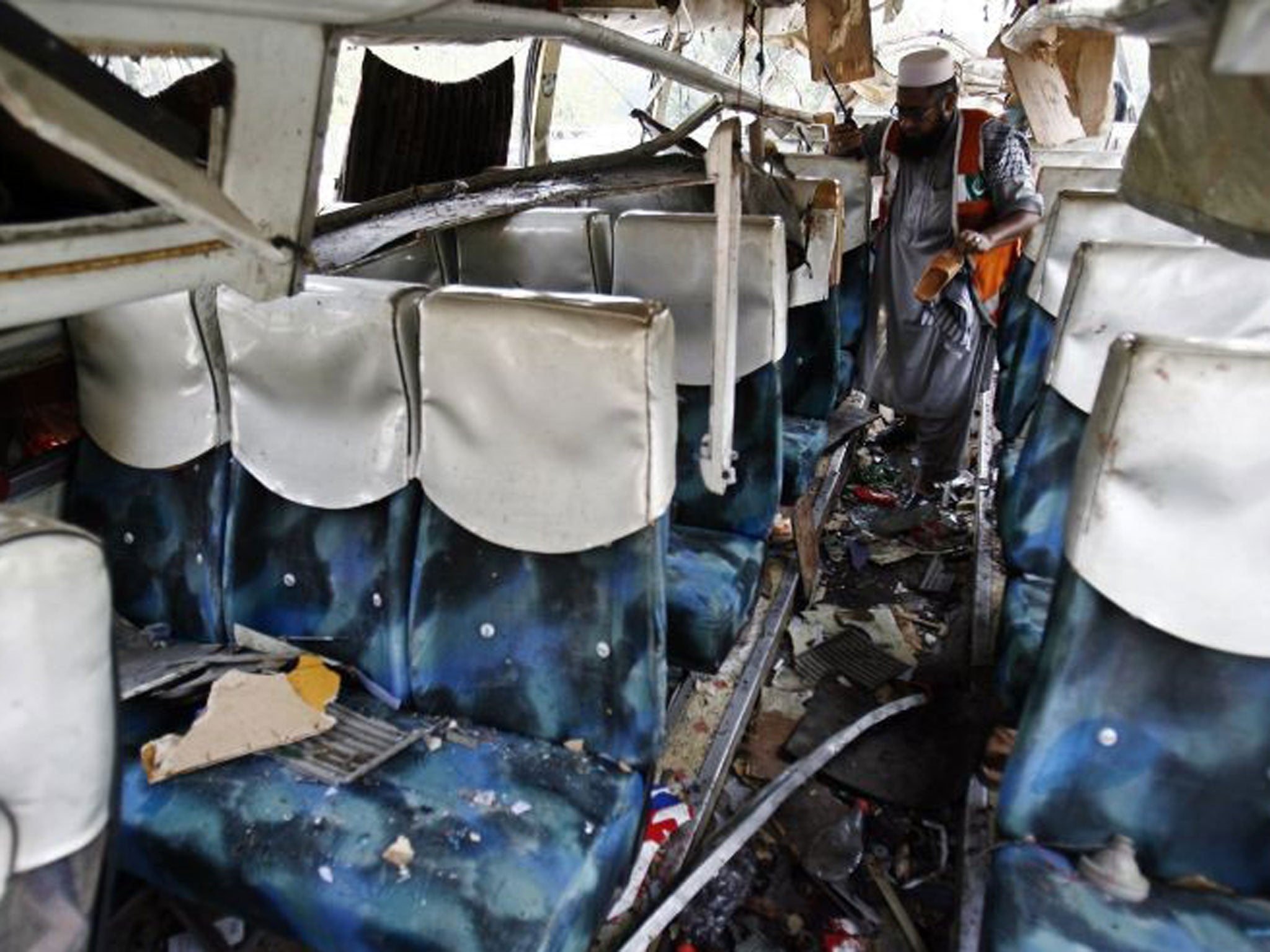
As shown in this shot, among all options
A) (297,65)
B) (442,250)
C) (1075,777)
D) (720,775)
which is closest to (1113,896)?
(1075,777)

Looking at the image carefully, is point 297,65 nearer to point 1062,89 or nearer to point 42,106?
point 42,106

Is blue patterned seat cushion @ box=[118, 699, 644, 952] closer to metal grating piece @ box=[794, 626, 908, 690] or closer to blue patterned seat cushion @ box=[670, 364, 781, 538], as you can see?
blue patterned seat cushion @ box=[670, 364, 781, 538]

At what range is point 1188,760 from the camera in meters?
1.39

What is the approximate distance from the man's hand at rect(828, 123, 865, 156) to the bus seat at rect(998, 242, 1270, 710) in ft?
7.97

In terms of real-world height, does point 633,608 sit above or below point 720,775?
above

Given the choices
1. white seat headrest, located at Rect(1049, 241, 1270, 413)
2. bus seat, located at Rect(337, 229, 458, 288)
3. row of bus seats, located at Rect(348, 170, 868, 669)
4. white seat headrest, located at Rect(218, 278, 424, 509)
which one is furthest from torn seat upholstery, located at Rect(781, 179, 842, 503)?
white seat headrest, located at Rect(218, 278, 424, 509)

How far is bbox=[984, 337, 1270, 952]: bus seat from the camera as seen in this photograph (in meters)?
1.27

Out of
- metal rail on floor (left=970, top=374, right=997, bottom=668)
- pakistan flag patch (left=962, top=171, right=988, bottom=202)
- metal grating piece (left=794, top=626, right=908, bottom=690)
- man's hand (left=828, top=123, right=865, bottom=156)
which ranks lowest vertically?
metal grating piece (left=794, top=626, right=908, bottom=690)

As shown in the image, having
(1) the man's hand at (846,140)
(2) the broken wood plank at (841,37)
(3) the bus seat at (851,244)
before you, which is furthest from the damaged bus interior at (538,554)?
(1) the man's hand at (846,140)

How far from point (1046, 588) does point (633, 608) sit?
1.29 meters

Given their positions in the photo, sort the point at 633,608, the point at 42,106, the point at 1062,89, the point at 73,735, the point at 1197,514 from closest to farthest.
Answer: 1. the point at 42,106
2. the point at 73,735
3. the point at 1197,514
4. the point at 633,608
5. the point at 1062,89

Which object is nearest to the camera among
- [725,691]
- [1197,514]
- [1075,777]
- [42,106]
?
[42,106]

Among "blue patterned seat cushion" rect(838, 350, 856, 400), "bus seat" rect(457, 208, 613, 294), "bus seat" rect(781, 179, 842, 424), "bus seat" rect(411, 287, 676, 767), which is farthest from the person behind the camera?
"blue patterned seat cushion" rect(838, 350, 856, 400)

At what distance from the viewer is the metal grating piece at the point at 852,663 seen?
9.45 ft
